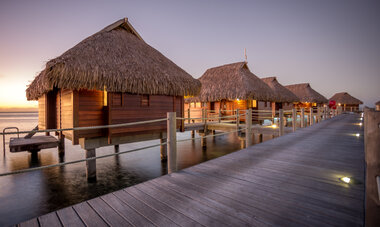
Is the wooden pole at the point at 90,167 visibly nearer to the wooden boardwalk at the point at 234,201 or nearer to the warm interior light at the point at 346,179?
the wooden boardwalk at the point at 234,201

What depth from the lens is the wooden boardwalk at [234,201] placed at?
1638 mm

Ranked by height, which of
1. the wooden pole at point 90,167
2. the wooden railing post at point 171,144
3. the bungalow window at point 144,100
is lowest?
the wooden pole at point 90,167

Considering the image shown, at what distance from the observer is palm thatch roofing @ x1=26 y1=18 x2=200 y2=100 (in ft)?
20.8

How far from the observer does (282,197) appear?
2059 millimetres

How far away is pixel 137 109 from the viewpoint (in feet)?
26.9

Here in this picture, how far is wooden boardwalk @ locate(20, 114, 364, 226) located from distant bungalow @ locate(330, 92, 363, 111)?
176 ft

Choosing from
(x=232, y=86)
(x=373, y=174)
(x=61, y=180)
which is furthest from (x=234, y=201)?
(x=232, y=86)

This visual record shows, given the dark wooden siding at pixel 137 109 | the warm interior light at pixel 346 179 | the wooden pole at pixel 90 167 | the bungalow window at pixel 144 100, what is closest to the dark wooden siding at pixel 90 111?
the dark wooden siding at pixel 137 109

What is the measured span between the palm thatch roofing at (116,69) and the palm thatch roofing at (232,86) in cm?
612

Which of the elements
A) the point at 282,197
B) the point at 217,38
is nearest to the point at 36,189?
the point at 282,197

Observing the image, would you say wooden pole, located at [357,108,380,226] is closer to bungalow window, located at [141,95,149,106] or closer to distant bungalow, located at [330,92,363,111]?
bungalow window, located at [141,95,149,106]

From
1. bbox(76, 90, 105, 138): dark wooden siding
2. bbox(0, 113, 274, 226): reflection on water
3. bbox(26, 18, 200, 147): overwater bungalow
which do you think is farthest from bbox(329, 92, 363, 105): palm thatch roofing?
bbox(76, 90, 105, 138): dark wooden siding

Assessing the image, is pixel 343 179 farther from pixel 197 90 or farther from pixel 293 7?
pixel 293 7

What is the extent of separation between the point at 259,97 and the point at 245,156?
43.7 feet
